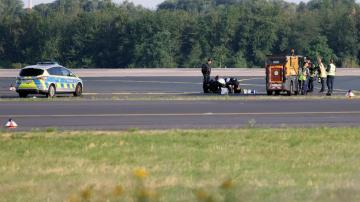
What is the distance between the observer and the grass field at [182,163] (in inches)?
467

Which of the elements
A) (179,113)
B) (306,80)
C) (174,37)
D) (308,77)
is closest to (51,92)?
(306,80)

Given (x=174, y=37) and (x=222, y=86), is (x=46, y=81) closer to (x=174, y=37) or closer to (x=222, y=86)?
(x=222, y=86)

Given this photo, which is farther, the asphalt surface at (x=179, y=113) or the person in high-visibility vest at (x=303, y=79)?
the person in high-visibility vest at (x=303, y=79)

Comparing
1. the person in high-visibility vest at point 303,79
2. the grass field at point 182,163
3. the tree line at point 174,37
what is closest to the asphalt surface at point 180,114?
the grass field at point 182,163

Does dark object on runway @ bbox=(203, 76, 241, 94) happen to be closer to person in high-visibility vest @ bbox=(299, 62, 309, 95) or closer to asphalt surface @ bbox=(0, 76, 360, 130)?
person in high-visibility vest @ bbox=(299, 62, 309, 95)

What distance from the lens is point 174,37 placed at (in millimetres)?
82750

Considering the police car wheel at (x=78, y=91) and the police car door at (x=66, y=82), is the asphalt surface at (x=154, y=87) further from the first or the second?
the police car door at (x=66, y=82)

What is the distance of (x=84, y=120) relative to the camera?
75.0 ft

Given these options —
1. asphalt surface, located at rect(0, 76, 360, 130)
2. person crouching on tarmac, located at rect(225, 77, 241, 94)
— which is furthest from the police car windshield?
person crouching on tarmac, located at rect(225, 77, 241, 94)

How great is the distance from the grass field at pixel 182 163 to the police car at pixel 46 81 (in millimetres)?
17060

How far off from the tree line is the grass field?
59572 millimetres

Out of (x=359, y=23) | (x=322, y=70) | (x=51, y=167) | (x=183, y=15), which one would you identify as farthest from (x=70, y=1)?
(x=51, y=167)

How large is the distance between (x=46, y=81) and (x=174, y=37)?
154 feet

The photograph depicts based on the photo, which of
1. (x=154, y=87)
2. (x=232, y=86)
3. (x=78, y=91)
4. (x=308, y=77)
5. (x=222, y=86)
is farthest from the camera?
(x=154, y=87)
